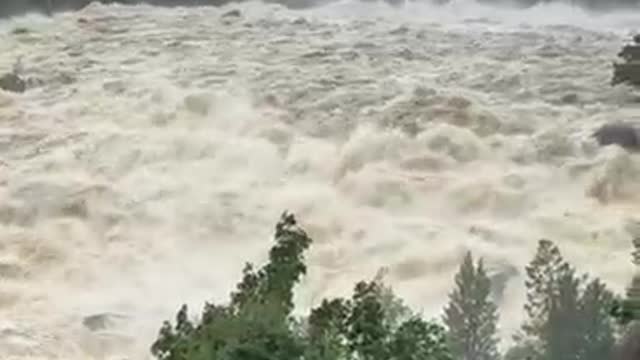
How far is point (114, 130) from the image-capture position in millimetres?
10414

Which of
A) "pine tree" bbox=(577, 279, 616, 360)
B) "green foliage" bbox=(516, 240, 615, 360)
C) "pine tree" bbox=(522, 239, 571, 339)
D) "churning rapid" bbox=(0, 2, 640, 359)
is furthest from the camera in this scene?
"churning rapid" bbox=(0, 2, 640, 359)

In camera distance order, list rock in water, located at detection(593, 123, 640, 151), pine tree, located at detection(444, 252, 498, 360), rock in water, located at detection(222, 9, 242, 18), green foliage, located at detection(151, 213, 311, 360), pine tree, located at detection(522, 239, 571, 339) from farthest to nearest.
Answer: rock in water, located at detection(222, 9, 242, 18) → rock in water, located at detection(593, 123, 640, 151) → pine tree, located at detection(522, 239, 571, 339) → pine tree, located at detection(444, 252, 498, 360) → green foliage, located at detection(151, 213, 311, 360)

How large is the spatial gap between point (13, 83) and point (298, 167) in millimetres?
3238

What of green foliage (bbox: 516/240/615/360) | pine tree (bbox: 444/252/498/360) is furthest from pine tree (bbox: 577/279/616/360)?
pine tree (bbox: 444/252/498/360)

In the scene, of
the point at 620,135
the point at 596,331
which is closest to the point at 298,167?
the point at 620,135

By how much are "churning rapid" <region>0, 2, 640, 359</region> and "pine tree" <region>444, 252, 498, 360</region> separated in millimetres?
132

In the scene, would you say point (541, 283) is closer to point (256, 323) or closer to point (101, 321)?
point (101, 321)

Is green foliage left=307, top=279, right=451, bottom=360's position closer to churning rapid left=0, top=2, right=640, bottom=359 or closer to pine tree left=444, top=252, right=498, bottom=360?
pine tree left=444, top=252, right=498, bottom=360

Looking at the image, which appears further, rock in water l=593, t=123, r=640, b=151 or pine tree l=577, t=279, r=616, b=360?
rock in water l=593, t=123, r=640, b=151

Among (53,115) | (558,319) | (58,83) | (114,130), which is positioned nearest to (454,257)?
(558,319)

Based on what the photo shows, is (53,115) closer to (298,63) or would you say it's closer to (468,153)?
(298,63)

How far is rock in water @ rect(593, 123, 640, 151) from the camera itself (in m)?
9.00

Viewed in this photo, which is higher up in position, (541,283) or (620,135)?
(620,135)

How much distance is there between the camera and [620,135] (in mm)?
9117
